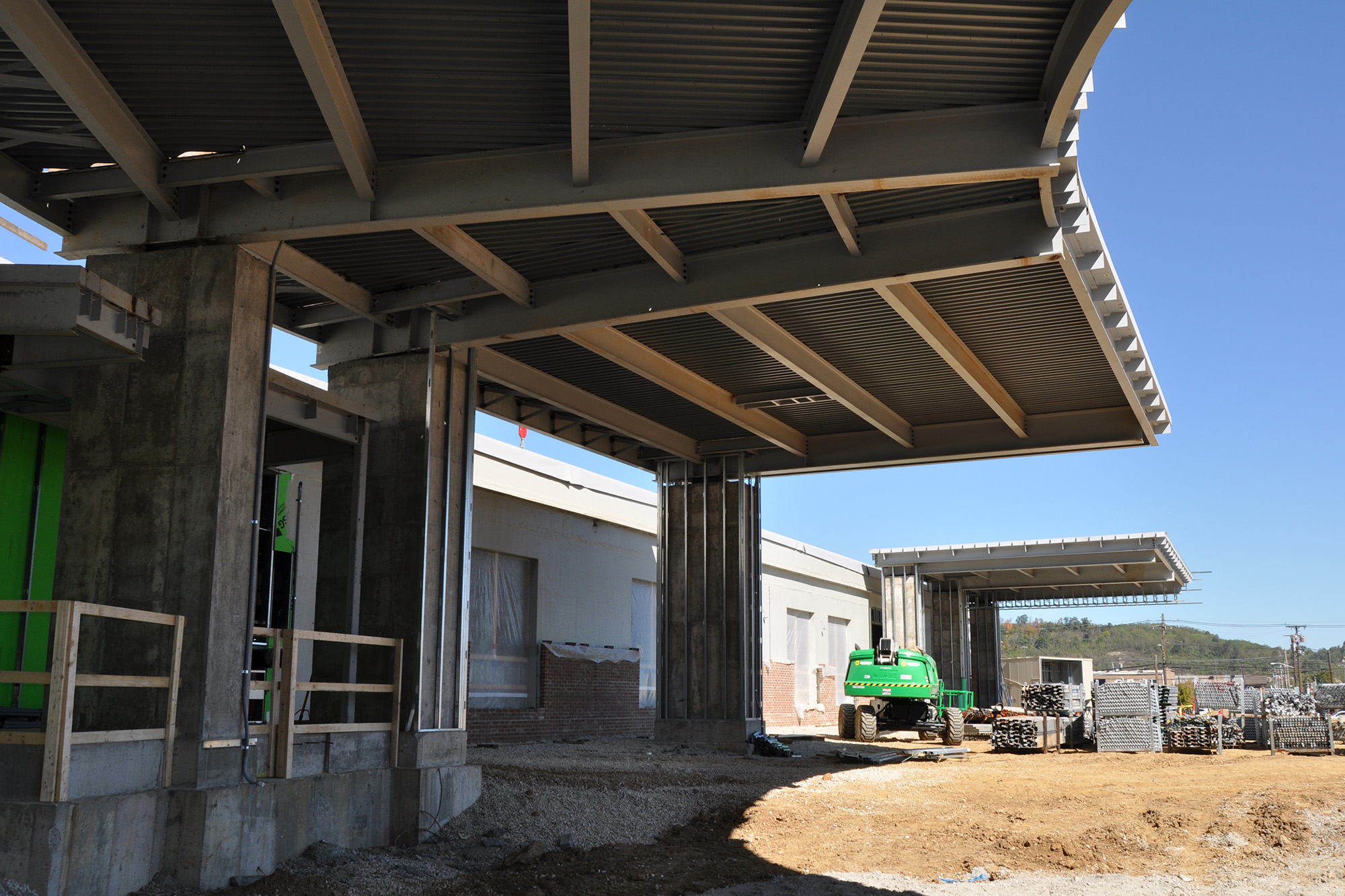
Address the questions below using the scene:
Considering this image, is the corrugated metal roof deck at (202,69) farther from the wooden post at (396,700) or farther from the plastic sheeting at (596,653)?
the plastic sheeting at (596,653)

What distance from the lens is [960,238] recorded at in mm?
13148

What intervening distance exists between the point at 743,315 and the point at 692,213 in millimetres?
3430

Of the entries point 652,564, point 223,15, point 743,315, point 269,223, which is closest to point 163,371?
point 269,223

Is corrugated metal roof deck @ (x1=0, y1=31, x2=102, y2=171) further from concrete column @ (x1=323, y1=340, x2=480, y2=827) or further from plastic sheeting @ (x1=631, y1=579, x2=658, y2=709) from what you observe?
plastic sheeting @ (x1=631, y1=579, x2=658, y2=709)

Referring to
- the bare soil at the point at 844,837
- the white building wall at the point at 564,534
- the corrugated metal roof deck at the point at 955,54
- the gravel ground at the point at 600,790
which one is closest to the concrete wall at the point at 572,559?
the white building wall at the point at 564,534

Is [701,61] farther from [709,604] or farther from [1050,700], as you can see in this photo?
[1050,700]

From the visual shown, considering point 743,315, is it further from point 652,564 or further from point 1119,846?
point 652,564

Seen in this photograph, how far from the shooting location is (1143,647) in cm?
14950

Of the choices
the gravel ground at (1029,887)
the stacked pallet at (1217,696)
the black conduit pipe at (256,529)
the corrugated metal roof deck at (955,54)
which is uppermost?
the corrugated metal roof deck at (955,54)

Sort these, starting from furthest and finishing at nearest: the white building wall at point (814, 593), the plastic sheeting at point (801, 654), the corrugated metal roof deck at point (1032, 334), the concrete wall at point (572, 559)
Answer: the plastic sheeting at point (801, 654)
the white building wall at point (814, 593)
the concrete wall at point (572, 559)
the corrugated metal roof deck at point (1032, 334)

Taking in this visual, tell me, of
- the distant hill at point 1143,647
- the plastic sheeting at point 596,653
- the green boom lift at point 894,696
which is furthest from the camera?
the distant hill at point 1143,647

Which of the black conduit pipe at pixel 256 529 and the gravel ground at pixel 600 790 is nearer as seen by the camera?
the black conduit pipe at pixel 256 529

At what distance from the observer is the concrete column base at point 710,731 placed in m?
24.7

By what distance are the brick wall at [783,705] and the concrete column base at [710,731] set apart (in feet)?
36.3
